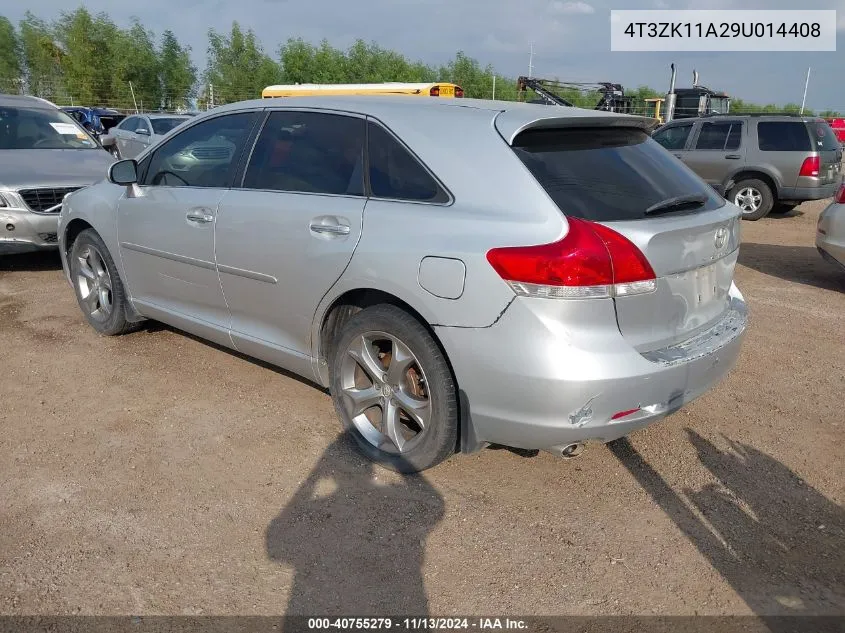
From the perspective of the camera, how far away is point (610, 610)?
2.42 metres

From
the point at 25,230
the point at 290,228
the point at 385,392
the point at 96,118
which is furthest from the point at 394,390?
the point at 96,118

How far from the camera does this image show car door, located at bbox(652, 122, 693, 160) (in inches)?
500

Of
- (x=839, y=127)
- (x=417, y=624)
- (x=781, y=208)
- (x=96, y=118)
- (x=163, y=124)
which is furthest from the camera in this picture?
(x=839, y=127)

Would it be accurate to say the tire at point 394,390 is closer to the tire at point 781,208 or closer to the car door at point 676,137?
the car door at point 676,137

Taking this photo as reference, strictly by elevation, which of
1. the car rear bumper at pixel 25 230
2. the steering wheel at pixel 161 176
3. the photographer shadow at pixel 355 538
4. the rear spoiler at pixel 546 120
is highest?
the rear spoiler at pixel 546 120

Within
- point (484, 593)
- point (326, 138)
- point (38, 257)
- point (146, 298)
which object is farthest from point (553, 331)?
point (38, 257)

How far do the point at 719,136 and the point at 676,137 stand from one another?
88cm

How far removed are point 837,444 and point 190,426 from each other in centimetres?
338

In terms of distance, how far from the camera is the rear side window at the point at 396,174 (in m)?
3.01

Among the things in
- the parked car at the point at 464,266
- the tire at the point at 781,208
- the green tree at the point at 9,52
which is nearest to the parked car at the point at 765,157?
the tire at the point at 781,208

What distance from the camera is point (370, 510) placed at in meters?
2.98

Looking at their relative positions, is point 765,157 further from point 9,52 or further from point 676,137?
point 9,52

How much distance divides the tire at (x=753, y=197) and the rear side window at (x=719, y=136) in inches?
26.9

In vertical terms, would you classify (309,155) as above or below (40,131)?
below
